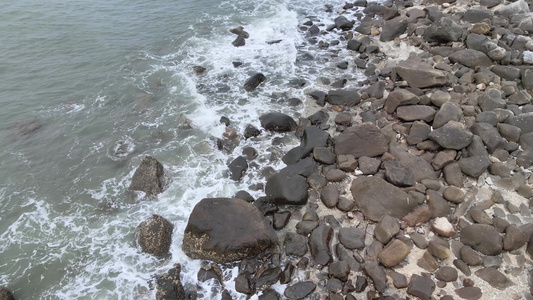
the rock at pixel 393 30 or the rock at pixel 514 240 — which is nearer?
the rock at pixel 514 240

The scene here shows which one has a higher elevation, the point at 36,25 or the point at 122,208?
the point at 36,25

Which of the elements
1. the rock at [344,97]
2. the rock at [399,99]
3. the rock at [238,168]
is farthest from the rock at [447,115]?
the rock at [238,168]

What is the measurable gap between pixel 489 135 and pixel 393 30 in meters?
7.41

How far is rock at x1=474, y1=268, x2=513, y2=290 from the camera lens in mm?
5598

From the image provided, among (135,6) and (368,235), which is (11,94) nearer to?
(135,6)

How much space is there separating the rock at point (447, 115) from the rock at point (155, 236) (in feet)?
23.8

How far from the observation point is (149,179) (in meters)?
8.40

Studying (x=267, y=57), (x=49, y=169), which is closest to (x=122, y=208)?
(x=49, y=169)

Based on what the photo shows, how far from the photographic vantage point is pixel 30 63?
44.2 ft

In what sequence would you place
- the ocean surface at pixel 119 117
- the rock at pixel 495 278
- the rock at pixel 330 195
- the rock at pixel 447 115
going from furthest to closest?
the rock at pixel 447 115 < the rock at pixel 330 195 < the ocean surface at pixel 119 117 < the rock at pixel 495 278

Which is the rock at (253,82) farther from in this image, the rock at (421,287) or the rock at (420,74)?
the rock at (421,287)

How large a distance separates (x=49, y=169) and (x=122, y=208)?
296 centimetres

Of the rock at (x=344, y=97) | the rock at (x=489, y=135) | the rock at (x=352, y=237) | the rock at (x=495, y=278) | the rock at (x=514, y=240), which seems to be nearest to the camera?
the rock at (x=495, y=278)

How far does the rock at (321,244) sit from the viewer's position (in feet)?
21.1
